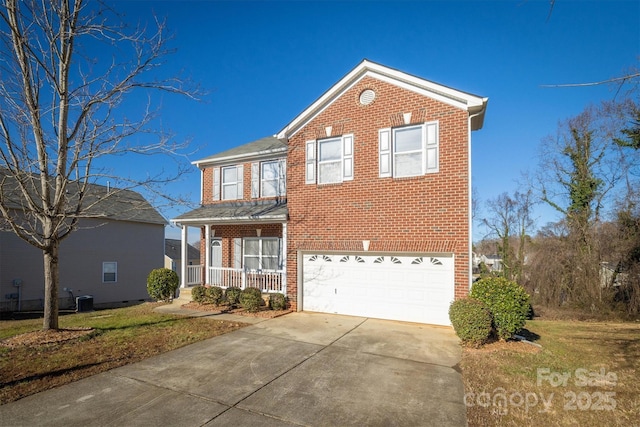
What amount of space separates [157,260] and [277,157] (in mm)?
15447

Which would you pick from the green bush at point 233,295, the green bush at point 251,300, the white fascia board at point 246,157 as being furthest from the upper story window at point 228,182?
the green bush at point 251,300

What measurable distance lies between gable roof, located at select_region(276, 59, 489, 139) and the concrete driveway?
644 cm

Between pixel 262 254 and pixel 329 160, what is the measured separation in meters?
5.20

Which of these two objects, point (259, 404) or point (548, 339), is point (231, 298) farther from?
point (548, 339)

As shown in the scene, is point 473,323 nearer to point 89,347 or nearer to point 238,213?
point 89,347

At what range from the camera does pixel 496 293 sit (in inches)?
295

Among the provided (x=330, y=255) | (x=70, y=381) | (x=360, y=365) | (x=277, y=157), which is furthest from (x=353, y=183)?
(x=70, y=381)

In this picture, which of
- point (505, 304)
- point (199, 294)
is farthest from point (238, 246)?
point (505, 304)

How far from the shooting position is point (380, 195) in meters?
9.79

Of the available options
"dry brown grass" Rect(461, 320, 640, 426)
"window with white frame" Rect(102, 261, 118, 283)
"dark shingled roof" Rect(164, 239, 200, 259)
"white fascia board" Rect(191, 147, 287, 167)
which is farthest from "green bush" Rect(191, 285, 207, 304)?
"dark shingled roof" Rect(164, 239, 200, 259)

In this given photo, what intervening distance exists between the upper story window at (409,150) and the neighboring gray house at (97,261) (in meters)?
11.5

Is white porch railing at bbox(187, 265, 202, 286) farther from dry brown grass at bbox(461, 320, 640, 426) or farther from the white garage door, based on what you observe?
dry brown grass at bbox(461, 320, 640, 426)

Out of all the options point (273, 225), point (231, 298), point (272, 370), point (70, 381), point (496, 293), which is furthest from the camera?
point (273, 225)

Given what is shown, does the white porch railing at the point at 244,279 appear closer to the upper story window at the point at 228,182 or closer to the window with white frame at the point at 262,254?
the window with white frame at the point at 262,254
